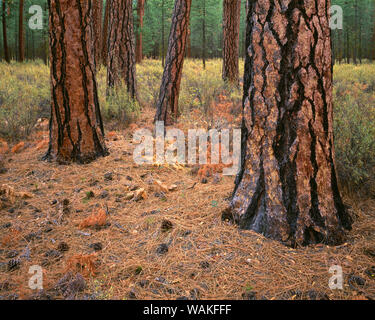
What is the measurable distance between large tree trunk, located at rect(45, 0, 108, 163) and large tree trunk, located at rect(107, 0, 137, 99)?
273cm

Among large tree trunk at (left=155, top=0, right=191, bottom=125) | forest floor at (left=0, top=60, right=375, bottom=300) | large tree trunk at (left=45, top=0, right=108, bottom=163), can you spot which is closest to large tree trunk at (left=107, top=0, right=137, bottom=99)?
large tree trunk at (left=155, top=0, right=191, bottom=125)

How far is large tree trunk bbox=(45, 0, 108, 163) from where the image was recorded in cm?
390

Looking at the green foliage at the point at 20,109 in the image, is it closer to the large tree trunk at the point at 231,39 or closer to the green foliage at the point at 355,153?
the green foliage at the point at 355,153

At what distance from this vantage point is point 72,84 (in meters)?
4.02

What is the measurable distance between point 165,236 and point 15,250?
1187 mm

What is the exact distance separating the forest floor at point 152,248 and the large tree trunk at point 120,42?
3.83 metres

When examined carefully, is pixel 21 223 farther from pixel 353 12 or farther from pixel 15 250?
pixel 353 12

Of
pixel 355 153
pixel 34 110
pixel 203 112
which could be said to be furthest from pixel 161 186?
pixel 34 110

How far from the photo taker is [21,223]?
9.23 ft

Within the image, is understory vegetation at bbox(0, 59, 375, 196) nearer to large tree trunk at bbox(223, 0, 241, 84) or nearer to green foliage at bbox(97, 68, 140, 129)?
green foliage at bbox(97, 68, 140, 129)

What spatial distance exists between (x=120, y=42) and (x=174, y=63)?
62.4 inches

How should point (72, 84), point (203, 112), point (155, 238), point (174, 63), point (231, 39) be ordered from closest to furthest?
point (155, 238)
point (72, 84)
point (174, 63)
point (203, 112)
point (231, 39)

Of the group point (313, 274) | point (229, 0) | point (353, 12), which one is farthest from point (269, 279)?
point (353, 12)

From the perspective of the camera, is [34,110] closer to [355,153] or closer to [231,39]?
[231,39]
